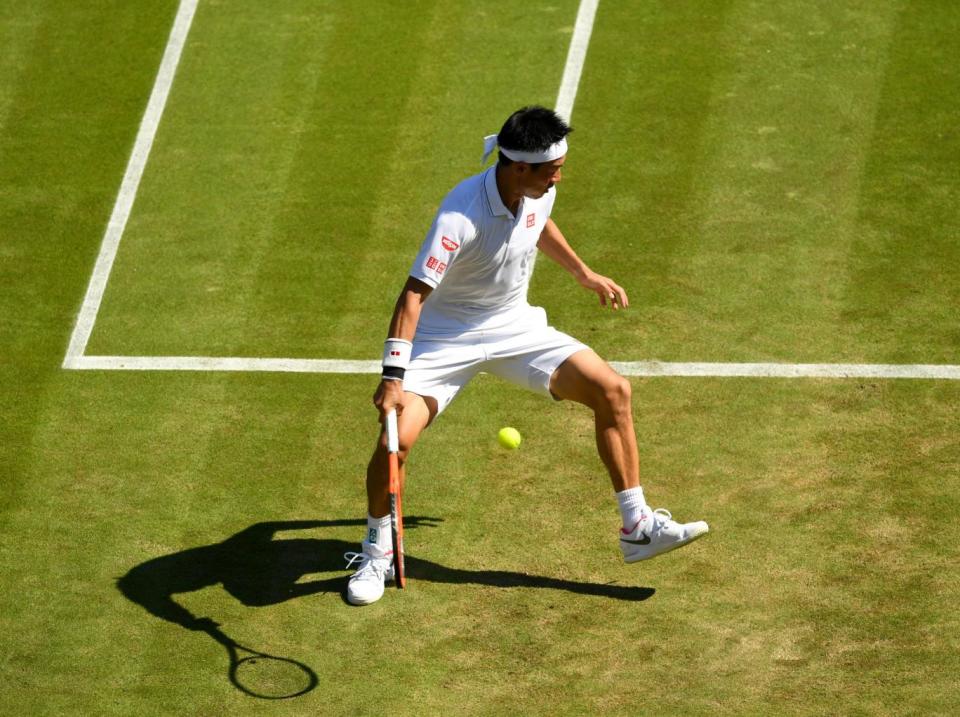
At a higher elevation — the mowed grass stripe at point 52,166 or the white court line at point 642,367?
the mowed grass stripe at point 52,166

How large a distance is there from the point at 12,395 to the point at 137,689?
3.18m

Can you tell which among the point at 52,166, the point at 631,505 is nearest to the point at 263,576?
the point at 631,505

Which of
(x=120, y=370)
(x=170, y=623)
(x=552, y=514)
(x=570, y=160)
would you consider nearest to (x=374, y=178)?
(x=570, y=160)

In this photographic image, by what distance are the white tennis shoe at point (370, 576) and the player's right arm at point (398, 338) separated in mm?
927

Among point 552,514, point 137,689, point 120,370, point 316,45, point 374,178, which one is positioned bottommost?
point 137,689

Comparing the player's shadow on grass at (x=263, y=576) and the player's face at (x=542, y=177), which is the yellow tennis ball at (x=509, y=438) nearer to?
the player's shadow on grass at (x=263, y=576)

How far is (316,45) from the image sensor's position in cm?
1380

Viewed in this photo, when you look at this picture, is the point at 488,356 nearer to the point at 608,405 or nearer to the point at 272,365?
the point at 608,405

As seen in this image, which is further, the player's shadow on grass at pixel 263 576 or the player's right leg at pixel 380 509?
the player's shadow on grass at pixel 263 576

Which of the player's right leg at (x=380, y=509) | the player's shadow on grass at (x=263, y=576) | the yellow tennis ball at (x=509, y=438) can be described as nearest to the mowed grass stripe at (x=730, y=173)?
the yellow tennis ball at (x=509, y=438)

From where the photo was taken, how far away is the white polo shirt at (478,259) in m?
8.37

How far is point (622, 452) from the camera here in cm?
874

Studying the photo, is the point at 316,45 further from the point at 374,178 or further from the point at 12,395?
the point at 12,395

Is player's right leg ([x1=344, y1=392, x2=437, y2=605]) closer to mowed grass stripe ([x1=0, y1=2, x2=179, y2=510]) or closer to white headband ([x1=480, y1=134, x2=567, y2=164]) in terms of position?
white headband ([x1=480, y1=134, x2=567, y2=164])
